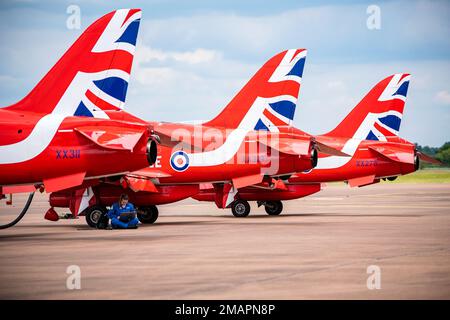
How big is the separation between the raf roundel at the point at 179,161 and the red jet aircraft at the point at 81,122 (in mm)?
7503

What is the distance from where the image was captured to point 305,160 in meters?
31.3

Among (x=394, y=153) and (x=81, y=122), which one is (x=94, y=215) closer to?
(x=81, y=122)

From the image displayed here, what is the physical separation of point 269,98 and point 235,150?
10.2ft

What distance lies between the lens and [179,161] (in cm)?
3131

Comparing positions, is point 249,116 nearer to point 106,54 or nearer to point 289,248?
point 106,54

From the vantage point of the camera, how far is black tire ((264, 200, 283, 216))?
37.1 meters

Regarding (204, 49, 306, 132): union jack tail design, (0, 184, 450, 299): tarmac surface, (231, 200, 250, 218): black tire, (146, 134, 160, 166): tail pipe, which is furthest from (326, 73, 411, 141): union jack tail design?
(146, 134, 160, 166): tail pipe

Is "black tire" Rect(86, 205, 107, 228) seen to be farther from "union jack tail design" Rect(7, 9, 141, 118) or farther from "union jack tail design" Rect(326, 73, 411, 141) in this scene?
"union jack tail design" Rect(326, 73, 411, 141)

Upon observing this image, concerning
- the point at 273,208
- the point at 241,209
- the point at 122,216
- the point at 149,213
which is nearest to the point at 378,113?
the point at 273,208

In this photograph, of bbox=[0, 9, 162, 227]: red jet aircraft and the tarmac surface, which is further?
bbox=[0, 9, 162, 227]: red jet aircraft

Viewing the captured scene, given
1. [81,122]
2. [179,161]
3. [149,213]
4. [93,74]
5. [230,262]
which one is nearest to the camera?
[230,262]

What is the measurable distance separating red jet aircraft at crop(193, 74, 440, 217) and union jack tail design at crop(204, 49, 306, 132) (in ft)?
3.50
